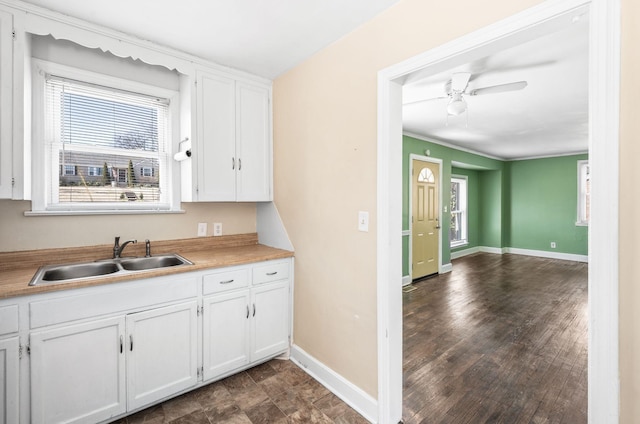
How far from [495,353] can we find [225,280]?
7.95ft

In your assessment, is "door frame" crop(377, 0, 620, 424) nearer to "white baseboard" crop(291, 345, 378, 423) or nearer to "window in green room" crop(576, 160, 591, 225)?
"white baseboard" crop(291, 345, 378, 423)

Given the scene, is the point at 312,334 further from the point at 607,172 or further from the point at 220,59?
the point at 220,59

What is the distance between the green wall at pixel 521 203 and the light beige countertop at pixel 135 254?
439 centimetres

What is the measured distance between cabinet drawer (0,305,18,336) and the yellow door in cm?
473

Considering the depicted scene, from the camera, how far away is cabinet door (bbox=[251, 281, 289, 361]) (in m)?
2.34

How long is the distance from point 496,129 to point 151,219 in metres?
4.85

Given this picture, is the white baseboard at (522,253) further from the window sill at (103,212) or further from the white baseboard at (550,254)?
the window sill at (103,212)

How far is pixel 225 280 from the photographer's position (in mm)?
2174

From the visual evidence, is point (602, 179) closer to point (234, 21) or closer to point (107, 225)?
point (234, 21)

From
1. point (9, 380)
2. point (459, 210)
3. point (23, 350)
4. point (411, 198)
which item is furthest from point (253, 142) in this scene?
point (459, 210)

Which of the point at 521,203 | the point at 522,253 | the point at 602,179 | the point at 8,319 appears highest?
the point at 521,203

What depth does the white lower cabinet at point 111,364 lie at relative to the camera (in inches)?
62.2

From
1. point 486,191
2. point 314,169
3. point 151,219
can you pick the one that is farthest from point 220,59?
point 486,191

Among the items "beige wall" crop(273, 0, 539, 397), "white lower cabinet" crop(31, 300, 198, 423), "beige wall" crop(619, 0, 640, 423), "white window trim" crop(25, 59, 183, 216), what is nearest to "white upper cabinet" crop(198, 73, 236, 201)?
"white window trim" crop(25, 59, 183, 216)
